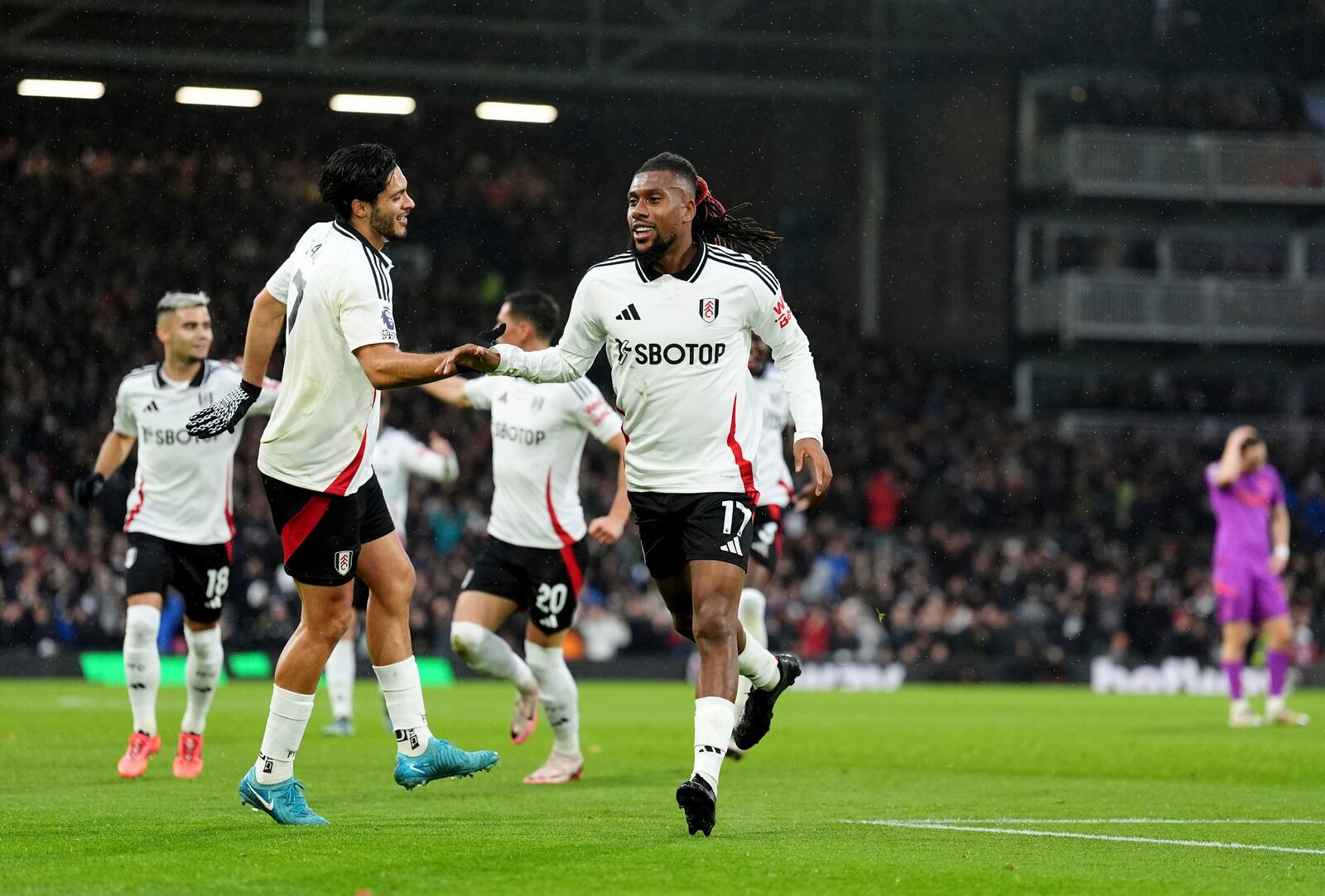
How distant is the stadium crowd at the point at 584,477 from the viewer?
26969 mm

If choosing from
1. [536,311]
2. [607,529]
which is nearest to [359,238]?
[607,529]

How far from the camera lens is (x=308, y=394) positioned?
7391 millimetres

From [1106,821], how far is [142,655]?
206 inches

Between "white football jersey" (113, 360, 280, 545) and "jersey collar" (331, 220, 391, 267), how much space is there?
3.24 m

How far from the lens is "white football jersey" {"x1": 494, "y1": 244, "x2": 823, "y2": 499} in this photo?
24.7ft

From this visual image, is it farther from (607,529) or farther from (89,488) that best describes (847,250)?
(607,529)

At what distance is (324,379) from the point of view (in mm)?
7375

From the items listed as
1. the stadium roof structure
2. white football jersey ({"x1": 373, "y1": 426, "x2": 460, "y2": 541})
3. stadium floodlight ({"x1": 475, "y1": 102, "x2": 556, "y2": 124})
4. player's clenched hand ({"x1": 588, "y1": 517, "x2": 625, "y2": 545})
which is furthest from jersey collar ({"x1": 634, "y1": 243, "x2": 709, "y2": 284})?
stadium floodlight ({"x1": 475, "y1": 102, "x2": 556, "y2": 124})

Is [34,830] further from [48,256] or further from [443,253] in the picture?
[443,253]

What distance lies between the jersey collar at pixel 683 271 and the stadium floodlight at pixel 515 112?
1147 inches

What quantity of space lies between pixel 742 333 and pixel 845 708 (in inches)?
496

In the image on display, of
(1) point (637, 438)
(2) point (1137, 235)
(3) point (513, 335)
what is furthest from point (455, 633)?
(2) point (1137, 235)

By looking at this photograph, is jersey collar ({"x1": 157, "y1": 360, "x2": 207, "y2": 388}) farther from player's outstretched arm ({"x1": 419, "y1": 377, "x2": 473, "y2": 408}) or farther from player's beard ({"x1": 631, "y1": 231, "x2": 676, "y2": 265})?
player's beard ({"x1": 631, "y1": 231, "x2": 676, "y2": 265})

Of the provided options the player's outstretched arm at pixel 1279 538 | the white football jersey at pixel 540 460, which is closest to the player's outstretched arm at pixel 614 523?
the white football jersey at pixel 540 460
